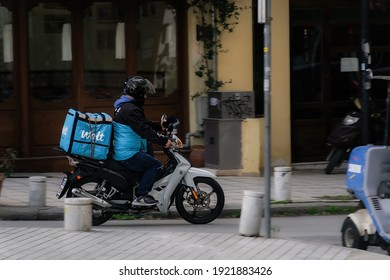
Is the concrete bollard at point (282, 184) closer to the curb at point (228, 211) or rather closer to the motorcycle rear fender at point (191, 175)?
the curb at point (228, 211)

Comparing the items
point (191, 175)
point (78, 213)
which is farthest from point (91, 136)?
point (78, 213)

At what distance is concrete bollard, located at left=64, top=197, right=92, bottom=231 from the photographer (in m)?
9.00

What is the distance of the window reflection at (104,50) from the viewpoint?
51.4 feet

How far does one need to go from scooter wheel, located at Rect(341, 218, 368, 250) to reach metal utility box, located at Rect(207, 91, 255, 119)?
20.9 ft

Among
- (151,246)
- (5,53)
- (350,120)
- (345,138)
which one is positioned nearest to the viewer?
(151,246)

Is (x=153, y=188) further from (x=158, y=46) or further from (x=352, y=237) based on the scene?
(x=158, y=46)

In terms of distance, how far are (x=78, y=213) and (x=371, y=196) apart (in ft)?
10.3

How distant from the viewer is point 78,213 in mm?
9109

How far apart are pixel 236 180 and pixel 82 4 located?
446 centimetres

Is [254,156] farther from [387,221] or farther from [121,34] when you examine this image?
[387,221]

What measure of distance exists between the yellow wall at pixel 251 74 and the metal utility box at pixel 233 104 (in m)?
0.26

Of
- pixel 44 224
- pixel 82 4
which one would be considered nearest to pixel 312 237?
pixel 44 224

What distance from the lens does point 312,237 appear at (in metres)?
10.1

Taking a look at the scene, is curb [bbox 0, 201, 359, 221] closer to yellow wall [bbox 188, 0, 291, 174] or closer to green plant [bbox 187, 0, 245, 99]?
yellow wall [bbox 188, 0, 291, 174]
